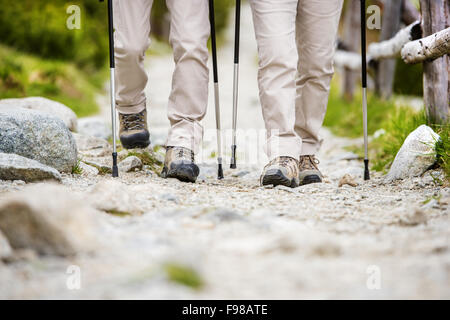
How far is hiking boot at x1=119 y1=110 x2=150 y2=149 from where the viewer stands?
3258mm

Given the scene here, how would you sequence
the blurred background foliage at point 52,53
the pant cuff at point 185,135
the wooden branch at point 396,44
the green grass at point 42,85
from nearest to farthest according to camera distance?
1. the pant cuff at point 185,135
2. the wooden branch at point 396,44
3. the green grass at point 42,85
4. the blurred background foliage at point 52,53

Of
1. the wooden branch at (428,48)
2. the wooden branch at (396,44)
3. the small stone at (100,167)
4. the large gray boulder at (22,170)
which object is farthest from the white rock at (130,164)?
the wooden branch at (396,44)

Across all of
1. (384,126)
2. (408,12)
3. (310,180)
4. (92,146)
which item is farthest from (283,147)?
(408,12)

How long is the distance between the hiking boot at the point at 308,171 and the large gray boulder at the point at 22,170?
139cm

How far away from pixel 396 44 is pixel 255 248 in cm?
310

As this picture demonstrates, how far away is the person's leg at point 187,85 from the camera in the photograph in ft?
8.95

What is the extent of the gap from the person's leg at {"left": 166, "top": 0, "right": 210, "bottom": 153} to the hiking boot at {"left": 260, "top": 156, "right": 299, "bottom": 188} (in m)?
0.45

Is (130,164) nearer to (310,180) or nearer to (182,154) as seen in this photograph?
(182,154)

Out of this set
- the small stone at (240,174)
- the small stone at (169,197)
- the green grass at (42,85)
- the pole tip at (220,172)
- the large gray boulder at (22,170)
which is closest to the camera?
the small stone at (169,197)

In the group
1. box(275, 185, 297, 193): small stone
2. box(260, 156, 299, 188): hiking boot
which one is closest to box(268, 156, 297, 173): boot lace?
box(260, 156, 299, 188): hiking boot

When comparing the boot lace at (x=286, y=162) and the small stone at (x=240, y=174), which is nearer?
the boot lace at (x=286, y=162)

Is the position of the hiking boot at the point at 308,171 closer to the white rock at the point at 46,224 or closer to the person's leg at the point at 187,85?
the person's leg at the point at 187,85

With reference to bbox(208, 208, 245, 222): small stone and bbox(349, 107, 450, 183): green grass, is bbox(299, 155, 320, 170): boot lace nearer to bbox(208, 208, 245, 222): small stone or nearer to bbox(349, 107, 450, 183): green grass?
bbox(349, 107, 450, 183): green grass
